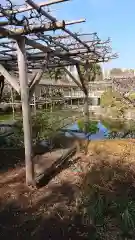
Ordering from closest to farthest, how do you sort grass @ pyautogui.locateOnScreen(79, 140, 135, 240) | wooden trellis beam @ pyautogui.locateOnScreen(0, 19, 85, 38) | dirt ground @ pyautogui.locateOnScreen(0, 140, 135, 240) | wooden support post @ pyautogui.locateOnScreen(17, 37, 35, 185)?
grass @ pyautogui.locateOnScreen(79, 140, 135, 240), dirt ground @ pyautogui.locateOnScreen(0, 140, 135, 240), wooden trellis beam @ pyautogui.locateOnScreen(0, 19, 85, 38), wooden support post @ pyautogui.locateOnScreen(17, 37, 35, 185)

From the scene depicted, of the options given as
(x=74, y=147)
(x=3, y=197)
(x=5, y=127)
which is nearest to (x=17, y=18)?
(x=3, y=197)

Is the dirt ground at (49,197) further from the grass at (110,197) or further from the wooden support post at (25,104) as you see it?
the wooden support post at (25,104)

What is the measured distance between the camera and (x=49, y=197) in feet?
12.5

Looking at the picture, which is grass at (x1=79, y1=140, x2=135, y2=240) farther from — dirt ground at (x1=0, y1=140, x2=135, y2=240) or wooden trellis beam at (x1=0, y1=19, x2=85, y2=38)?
wooden trellis beam at (x1=0, y1=19, x2=85, y2=38)

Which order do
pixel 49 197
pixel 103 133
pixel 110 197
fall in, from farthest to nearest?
pixel 103 133, pixel 49 197, pixel 110 197

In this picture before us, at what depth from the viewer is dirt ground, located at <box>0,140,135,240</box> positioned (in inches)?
117

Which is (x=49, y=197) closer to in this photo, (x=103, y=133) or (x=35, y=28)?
(x=35, y=28)

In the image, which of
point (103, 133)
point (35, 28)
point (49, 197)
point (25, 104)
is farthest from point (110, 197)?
point (103, 133)

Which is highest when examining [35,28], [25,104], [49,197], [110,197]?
[35,28]

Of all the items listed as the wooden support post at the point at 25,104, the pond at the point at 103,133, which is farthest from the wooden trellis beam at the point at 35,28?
the pond at the point at 103,133

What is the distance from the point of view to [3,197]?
3.87m

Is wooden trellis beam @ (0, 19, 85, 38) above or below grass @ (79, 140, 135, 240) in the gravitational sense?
above

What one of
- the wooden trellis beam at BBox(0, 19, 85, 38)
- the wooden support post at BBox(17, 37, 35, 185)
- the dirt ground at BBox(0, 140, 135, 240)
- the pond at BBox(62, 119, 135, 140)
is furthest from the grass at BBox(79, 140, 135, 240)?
the pond at BBox(62, 119, 135, 140)

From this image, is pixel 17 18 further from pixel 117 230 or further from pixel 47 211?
pixel 117 230
